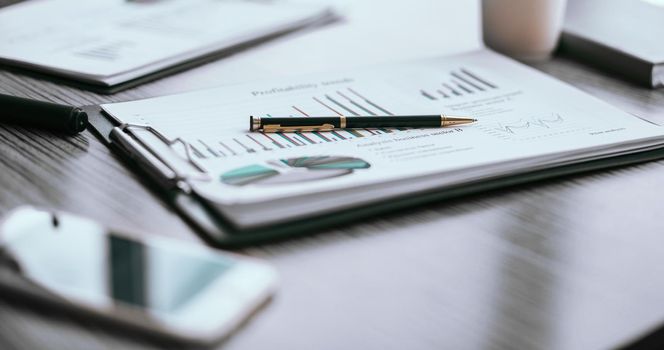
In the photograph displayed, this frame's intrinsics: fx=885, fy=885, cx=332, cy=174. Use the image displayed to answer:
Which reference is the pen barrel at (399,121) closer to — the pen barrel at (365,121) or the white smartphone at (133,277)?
the pen barrel at (365,121)

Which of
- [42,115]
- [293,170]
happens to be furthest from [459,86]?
[42,115]

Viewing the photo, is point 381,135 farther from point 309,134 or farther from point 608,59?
point 608,59

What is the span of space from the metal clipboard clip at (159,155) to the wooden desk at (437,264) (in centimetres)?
2

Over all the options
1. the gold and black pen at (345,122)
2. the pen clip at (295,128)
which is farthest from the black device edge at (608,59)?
the pen clip at (295,128)

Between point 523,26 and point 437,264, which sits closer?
point 437,264

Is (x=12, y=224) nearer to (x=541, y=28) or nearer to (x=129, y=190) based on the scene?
(x=129, y=190)

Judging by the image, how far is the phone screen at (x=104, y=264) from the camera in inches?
20.3

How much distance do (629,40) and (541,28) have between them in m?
0.10

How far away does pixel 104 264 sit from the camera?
0.54 metres

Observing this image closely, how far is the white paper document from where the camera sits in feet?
2.14

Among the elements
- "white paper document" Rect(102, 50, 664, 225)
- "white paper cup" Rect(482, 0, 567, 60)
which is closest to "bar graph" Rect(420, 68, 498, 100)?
"white paper document" Rect(102, 50, 664, 225)

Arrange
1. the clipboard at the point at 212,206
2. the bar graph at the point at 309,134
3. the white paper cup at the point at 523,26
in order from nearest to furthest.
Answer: the clipboard at the point at 212,206 < the bar graph at the point at 309,134 < the white paper cup at the point at 523,26

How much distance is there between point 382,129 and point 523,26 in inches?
13.2

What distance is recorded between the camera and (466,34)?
115 centimetres
